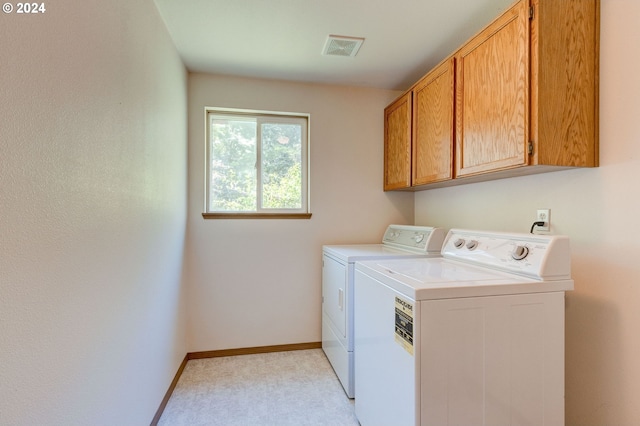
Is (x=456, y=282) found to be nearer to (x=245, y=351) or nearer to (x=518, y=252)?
(x=518, y=252)

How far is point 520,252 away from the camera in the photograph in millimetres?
1354

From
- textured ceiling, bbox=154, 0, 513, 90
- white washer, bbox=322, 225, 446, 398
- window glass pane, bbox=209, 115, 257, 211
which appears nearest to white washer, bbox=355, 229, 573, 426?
white washer, bbox=322, 225, 446, 398

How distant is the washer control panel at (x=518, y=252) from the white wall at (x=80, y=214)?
68.1 inches

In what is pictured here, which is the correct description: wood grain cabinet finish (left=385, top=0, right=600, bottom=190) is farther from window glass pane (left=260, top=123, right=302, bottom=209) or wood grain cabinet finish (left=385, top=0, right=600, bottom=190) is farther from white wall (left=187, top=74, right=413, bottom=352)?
window glass pane (left=260, top=123, right=302, bottom=209)

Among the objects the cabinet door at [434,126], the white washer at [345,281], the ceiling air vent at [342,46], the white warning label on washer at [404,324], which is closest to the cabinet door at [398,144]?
the cabinet door at [434,126]

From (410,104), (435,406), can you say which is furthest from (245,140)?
(435,406)

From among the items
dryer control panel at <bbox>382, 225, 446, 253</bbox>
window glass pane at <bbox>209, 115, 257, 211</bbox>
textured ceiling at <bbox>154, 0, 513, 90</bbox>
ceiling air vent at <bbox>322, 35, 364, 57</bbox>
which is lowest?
dryer control panel at <bbox>382, 225, 446, 253</bbox>

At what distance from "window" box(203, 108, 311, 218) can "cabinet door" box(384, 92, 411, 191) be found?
0.77 meters

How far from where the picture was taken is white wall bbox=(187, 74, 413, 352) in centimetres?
258

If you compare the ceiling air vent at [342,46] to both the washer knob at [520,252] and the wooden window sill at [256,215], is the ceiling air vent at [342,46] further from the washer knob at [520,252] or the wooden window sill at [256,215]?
the washer knob at [520,252]

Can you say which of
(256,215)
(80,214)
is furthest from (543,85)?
(256,215)

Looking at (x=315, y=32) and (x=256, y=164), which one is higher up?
(x=315, y=32)

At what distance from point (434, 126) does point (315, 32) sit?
1.02 meters

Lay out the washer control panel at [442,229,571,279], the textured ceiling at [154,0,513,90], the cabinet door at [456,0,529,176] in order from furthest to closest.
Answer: the textured ceiling at [154,0,513,90] → the cabinet door at [456,0,529,176] → the washer control panel at [442,229,571,279]
